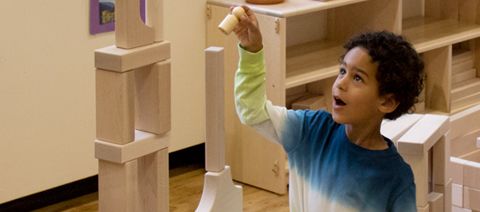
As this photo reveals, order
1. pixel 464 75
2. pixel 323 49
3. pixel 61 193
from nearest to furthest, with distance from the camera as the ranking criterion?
pixel 61 193 → pixel 323 49 → pixel 464 75

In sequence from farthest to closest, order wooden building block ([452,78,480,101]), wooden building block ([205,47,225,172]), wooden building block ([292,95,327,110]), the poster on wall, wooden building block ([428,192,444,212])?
wooden building block ([452,78,480,101])
wooden building block ([292,95,327,110])
the poster on wall
wooden building block ([428,192,444,212])
wooden building block ([205,47,225,172])

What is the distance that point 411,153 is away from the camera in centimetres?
198

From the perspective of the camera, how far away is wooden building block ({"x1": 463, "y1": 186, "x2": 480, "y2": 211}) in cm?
Answer: 277

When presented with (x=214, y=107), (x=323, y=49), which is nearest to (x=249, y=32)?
(x=214, y=107)

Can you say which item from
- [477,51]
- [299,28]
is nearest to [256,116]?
[299,28]

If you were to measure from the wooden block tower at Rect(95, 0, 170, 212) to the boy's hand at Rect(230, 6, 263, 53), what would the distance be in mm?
138

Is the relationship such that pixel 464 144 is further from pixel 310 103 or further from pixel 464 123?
pixel 310 103

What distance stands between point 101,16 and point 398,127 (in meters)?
1.63

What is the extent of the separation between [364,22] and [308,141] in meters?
2.45

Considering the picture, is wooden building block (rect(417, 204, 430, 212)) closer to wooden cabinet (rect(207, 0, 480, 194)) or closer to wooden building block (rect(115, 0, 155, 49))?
wooden building block (rect(115, 0, 155, 49))

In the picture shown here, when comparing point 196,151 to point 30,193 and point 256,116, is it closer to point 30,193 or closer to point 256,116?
point 30,193

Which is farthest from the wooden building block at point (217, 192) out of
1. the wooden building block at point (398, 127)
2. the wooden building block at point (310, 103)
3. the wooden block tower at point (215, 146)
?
the wooden building block at point (310, 103)

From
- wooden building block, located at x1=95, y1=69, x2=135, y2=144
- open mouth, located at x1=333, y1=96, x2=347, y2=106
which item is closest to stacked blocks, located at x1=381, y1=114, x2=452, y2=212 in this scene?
open mouth, located at x1=333, y1=96, x2=347, y2=106

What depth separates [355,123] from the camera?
177 centimetres
